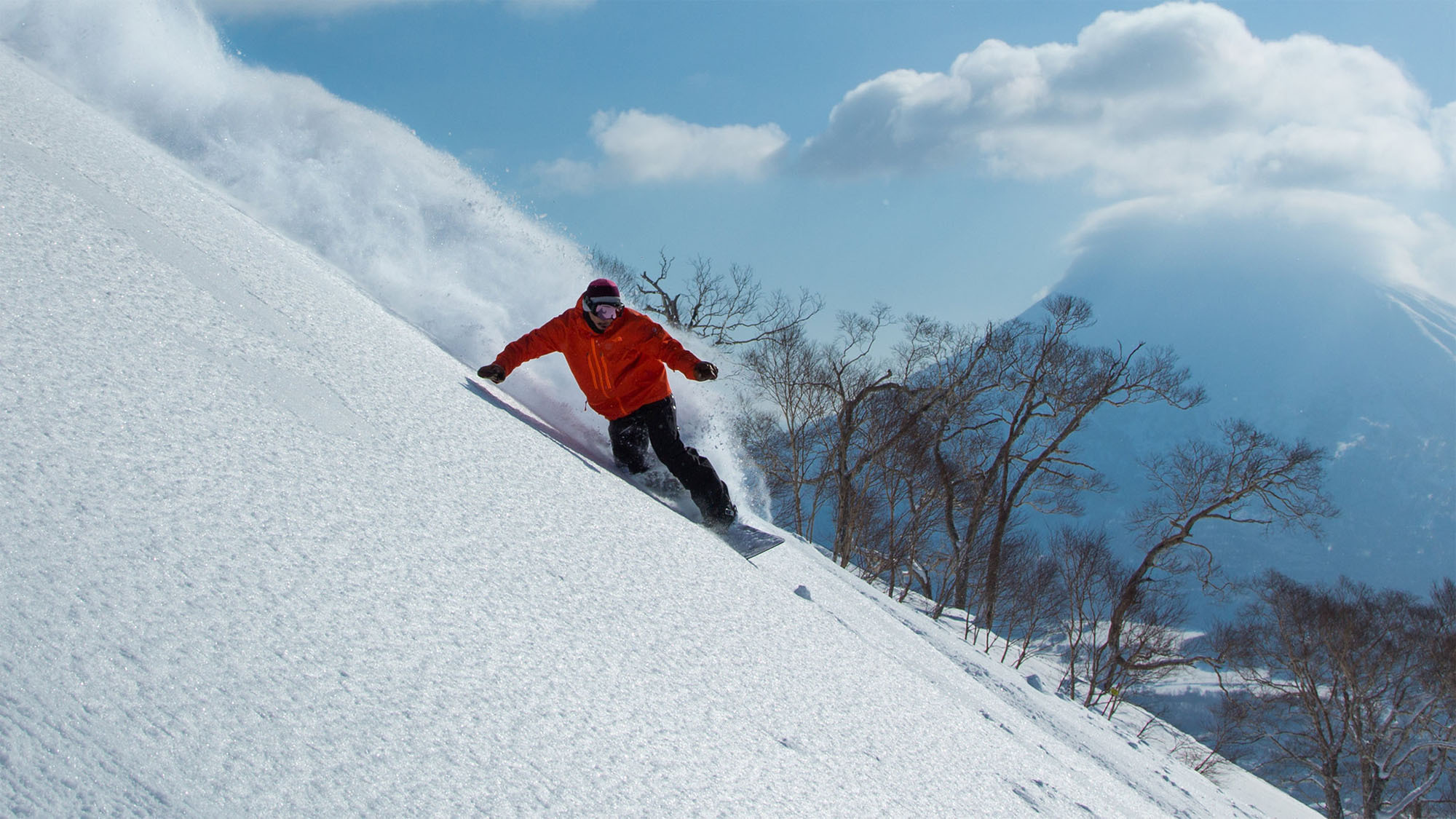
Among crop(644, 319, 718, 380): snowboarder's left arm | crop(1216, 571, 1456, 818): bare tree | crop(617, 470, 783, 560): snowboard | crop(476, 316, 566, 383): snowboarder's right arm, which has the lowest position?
crop(617, 470, 783, 560): snowboard

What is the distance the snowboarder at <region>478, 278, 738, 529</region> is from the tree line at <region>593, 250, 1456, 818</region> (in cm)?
1518

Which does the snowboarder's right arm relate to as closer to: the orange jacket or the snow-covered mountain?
the orange jacket

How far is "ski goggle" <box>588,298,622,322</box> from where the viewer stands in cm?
420

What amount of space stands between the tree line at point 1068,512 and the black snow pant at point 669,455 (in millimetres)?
15112

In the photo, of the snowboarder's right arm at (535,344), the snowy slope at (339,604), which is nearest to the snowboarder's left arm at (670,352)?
the snowboarder's right arm at (535,344)

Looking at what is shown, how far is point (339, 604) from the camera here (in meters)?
1.58

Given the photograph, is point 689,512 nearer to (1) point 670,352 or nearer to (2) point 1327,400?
(1) point 670,352

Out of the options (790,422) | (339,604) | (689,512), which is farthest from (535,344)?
(790,422)

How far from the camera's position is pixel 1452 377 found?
508 feet

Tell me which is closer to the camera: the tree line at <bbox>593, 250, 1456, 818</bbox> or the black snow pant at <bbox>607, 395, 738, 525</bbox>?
the black snow pant at <bbox>607, 395, 738, 525</bbox>

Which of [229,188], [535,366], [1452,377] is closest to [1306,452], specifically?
[535,366]

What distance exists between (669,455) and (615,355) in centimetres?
61

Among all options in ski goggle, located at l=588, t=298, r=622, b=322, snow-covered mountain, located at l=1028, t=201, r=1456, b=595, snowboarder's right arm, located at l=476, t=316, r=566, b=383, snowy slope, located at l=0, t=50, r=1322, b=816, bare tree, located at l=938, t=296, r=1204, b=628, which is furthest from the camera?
snow-covered mountain, located at l=1028, t=201, r=1456, b=595

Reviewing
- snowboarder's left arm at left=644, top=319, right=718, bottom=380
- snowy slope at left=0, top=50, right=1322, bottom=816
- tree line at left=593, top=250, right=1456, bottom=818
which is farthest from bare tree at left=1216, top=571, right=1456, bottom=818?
snowy slope at left=0, top=50, right=1322, bottom=816
